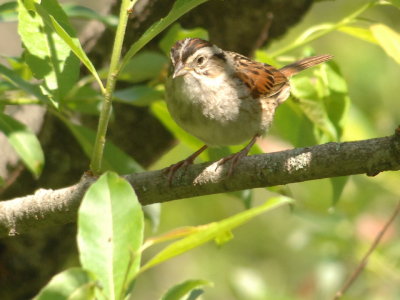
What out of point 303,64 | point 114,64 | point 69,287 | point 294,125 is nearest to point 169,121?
point 294,125

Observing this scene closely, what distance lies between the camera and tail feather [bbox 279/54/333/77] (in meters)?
3.33

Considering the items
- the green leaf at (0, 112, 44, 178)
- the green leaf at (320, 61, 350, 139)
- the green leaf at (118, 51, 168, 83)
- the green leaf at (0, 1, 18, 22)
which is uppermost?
the green leaf at (0, 1, 18, 22)

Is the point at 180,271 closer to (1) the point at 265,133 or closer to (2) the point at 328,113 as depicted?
(1) the point at 265,133

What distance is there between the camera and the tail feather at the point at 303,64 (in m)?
3.33

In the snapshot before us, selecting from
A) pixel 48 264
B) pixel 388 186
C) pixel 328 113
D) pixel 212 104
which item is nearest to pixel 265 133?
pixel 212 104

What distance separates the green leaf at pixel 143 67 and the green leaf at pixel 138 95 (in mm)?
97

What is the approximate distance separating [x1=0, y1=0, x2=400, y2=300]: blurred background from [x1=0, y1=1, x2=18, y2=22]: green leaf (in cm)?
81

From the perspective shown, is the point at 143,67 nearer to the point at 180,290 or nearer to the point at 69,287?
the point at 180,290

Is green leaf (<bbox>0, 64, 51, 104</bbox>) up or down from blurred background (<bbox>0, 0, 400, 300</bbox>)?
up

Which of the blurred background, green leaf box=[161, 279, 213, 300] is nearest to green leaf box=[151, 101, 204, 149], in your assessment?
the blurred background

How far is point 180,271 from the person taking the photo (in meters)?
6.48

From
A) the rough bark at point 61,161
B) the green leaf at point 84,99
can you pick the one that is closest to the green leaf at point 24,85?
the green leaf at point 84,99

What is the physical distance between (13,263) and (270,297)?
3.73 feet

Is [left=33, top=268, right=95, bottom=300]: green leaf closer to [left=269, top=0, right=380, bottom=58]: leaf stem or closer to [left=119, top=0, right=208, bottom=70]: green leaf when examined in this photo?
[left=119, top=0, right=208, bottom=70]: green leaf
